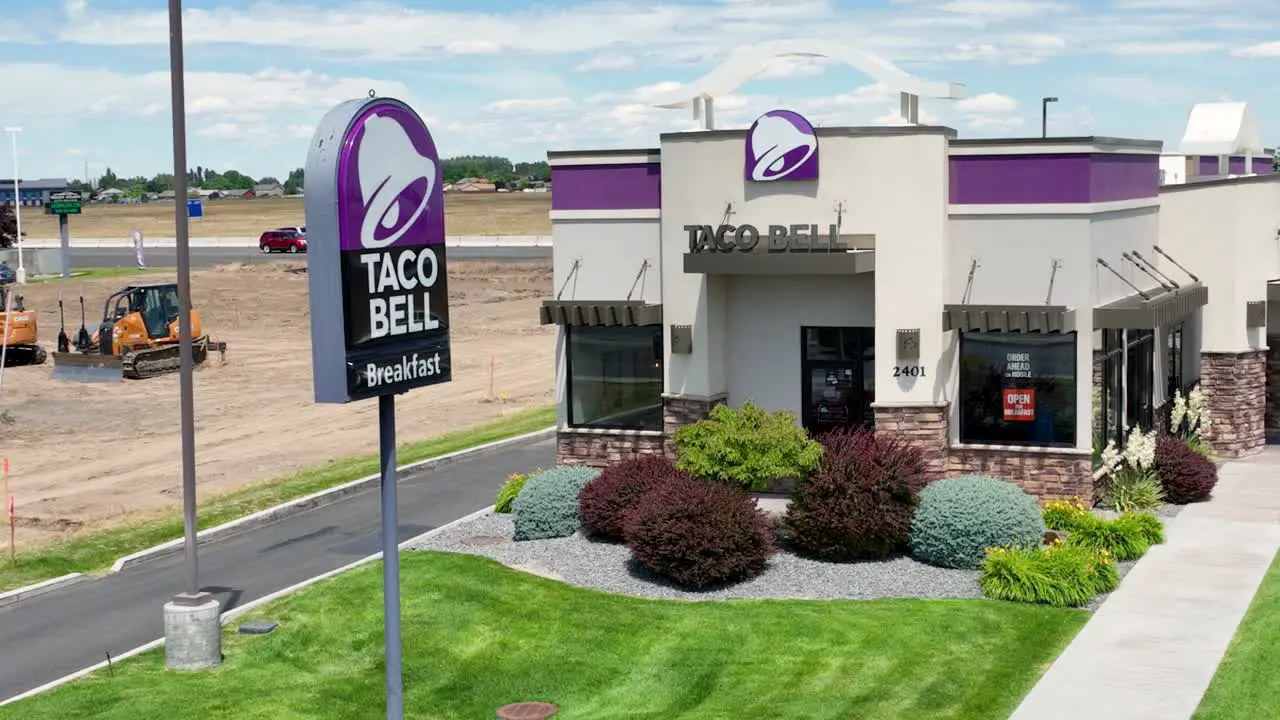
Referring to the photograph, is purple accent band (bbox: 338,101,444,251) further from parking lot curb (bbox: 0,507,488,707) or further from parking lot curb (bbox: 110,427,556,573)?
parking lot curb (bbox: 110,427,556,573)

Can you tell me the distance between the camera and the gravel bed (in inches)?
831

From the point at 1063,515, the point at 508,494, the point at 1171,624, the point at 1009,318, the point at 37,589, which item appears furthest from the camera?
the point at 508,494

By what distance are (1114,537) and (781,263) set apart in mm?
6752

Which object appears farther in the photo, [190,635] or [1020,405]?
[1020,405]

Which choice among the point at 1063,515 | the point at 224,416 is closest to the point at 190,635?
the point at 1063,515

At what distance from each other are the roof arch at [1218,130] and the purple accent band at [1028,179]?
48.2 ft

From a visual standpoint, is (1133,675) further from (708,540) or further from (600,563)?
(600,563)

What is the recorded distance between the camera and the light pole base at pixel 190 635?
721 inches

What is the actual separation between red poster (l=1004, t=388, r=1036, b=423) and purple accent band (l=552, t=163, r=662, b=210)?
22.4ft

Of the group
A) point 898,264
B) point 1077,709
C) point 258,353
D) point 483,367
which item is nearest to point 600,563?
point 898,264

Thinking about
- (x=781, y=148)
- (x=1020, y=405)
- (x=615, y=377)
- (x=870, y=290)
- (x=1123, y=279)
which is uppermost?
(x=781, y=148)

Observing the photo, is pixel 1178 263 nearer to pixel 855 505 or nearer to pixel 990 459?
pixel 990 459

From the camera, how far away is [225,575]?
23.5 metres

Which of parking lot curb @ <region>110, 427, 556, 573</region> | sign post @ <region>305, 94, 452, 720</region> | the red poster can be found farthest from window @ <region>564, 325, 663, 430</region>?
sign post @ <region>305, 94, 452, 720</region>
